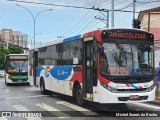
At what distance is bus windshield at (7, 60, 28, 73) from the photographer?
108 feet

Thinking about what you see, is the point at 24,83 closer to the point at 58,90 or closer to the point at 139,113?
the point at 58,90

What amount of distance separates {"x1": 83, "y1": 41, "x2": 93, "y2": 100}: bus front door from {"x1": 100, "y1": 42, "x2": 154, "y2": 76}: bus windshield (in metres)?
1.12

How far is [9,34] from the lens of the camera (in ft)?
461

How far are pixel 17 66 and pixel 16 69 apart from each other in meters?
0.28

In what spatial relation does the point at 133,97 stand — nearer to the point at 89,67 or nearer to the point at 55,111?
the point at 89,67

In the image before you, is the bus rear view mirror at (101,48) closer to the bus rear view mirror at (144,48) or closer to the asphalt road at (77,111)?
the bus rear view mirror at (144,48)

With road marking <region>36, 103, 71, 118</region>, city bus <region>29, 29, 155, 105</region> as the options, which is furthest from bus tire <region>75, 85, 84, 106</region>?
road marking <region>36, 103, 71, 118</region>

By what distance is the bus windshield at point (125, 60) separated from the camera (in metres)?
13.0

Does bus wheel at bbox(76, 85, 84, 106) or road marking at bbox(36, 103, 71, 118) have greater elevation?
bus wheel at bbox(76, 85, 84, 106)

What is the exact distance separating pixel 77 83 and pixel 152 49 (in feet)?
12.0

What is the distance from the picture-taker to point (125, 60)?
13156 millimetres

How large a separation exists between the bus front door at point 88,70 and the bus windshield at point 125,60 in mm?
1121

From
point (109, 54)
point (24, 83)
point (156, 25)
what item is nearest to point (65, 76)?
point (109, 54)

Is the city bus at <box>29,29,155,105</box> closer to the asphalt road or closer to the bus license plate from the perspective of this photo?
the bus license plate
